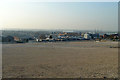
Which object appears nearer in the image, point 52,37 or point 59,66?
point 59,66

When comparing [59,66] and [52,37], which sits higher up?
[52,37]

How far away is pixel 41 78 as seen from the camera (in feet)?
28.1

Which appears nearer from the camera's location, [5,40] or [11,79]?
[11,79]

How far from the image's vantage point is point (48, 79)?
8.36m

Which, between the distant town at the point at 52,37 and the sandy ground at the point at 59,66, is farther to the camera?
the distant town at the point at 52,37

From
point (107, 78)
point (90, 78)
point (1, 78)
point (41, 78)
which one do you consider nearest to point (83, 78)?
point (90, 78)

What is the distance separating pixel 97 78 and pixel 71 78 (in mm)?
1195

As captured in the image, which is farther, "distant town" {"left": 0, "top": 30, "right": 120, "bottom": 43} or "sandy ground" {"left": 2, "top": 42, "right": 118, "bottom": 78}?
"distant town" {"left": 0, "top": 30, "right": 120, "bottom": 43}

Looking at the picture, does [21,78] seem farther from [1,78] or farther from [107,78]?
[107,78]

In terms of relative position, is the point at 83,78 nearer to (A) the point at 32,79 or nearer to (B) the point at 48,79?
(B) the point at 48,79

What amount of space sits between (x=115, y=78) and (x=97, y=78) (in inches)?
33.7

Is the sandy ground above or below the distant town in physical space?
below

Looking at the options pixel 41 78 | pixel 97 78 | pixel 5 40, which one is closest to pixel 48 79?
pixel 41 78

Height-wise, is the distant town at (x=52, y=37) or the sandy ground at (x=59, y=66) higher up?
the distant town at (x=52, y=37)
